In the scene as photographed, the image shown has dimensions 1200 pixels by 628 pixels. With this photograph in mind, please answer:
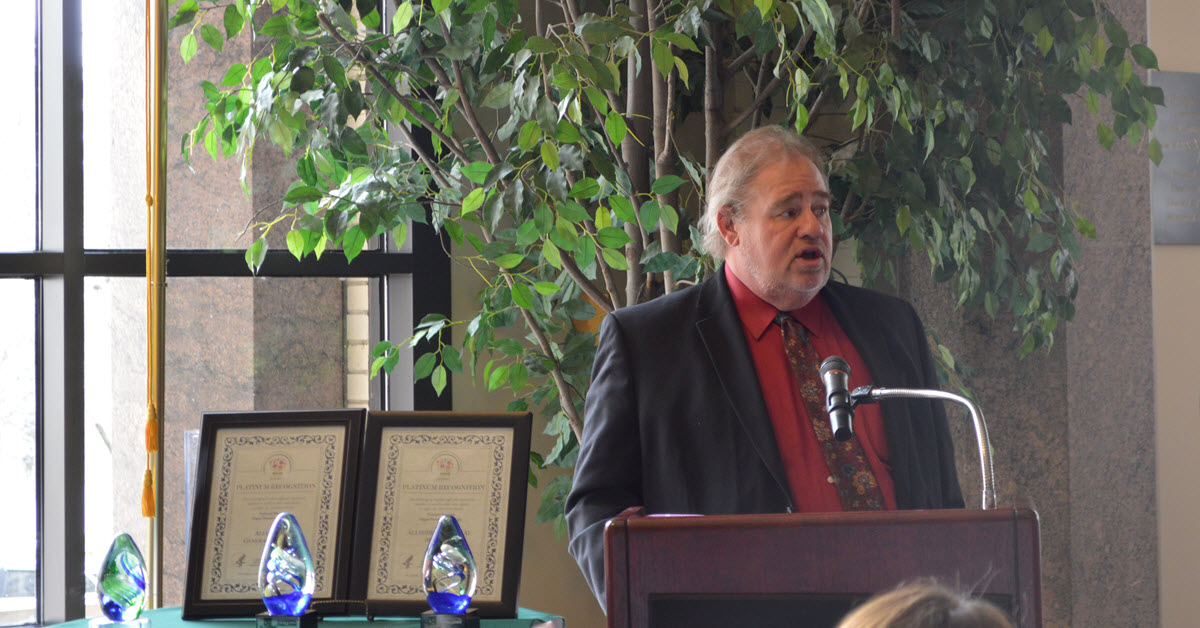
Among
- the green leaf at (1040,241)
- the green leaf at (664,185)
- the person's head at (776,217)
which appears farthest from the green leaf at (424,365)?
the green leaf at (1040,241)

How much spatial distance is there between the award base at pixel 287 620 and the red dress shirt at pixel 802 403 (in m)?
0.76

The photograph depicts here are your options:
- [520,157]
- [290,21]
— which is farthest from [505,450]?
[290,21]

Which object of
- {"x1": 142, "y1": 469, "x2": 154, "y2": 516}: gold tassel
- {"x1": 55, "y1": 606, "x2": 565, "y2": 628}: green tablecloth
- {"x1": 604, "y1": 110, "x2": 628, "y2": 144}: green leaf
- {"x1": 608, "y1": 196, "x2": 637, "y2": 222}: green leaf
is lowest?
{"x1": 55, "y1": 606, "x2": 565, "y2": 628}: green tablecloth

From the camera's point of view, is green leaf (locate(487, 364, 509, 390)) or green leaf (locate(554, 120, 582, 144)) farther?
green leaf (locate(487, 364, 509, 390))

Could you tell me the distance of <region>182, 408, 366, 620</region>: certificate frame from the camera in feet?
5.59

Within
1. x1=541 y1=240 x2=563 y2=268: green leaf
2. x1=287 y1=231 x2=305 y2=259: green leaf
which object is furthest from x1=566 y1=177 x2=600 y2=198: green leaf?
x1=287 y1=231 x2=305 y2=259: green leaf

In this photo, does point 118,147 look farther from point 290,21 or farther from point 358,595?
point 358,595

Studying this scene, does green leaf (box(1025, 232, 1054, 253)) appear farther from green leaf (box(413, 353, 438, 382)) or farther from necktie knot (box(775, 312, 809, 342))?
green leaf (box(413, 353, 438, 382))

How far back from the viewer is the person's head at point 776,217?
199 centimetres

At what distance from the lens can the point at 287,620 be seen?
1619 millimetres

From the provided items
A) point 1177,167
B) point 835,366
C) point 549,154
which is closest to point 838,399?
point 835,366

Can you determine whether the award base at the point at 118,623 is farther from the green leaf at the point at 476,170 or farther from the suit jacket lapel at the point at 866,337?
the suit jacket lapel at the point at 866,337

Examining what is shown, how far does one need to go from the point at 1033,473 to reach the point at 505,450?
214 centimetres

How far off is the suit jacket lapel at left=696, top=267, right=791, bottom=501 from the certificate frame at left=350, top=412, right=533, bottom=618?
390 mm
